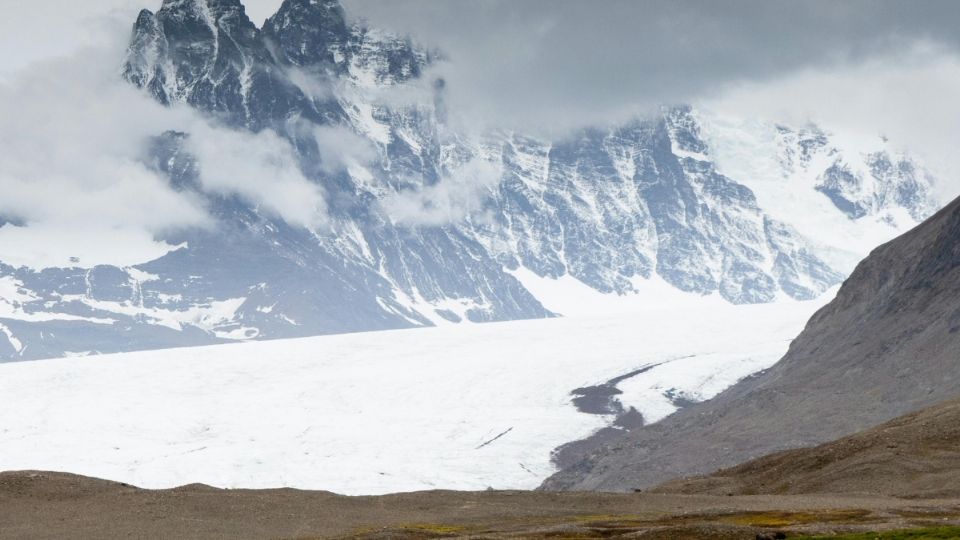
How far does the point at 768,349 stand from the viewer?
188000mm

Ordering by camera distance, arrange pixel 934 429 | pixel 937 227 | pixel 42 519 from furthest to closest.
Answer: pixel 937 227 → pixel 934 429 → pixel 42 519

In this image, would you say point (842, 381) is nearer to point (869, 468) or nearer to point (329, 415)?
point (329, 415)

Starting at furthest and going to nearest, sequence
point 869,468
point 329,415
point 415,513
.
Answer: point 329,415
point 869,468
point 415,513

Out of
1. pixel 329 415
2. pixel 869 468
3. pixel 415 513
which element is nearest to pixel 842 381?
pixel 329 415

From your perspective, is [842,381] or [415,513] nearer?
[415,513]

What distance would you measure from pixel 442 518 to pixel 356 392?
123243 millimetres

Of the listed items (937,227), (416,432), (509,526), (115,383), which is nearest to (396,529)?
(509,526)

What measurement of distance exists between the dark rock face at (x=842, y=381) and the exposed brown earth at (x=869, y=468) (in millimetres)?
43271

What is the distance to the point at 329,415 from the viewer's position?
574 feet

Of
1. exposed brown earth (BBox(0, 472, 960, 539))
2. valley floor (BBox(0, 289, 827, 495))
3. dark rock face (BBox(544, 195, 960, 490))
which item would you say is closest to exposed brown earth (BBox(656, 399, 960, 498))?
exposed brown earth (BBox(0, 472, 960, 539))

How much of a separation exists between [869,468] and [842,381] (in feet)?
230

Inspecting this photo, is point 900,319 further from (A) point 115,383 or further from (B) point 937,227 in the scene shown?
(A) point 115,383

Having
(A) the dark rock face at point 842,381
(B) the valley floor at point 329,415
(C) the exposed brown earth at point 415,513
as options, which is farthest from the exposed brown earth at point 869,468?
(B) the valley floor at point 329,415

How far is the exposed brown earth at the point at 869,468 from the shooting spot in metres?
72.4
